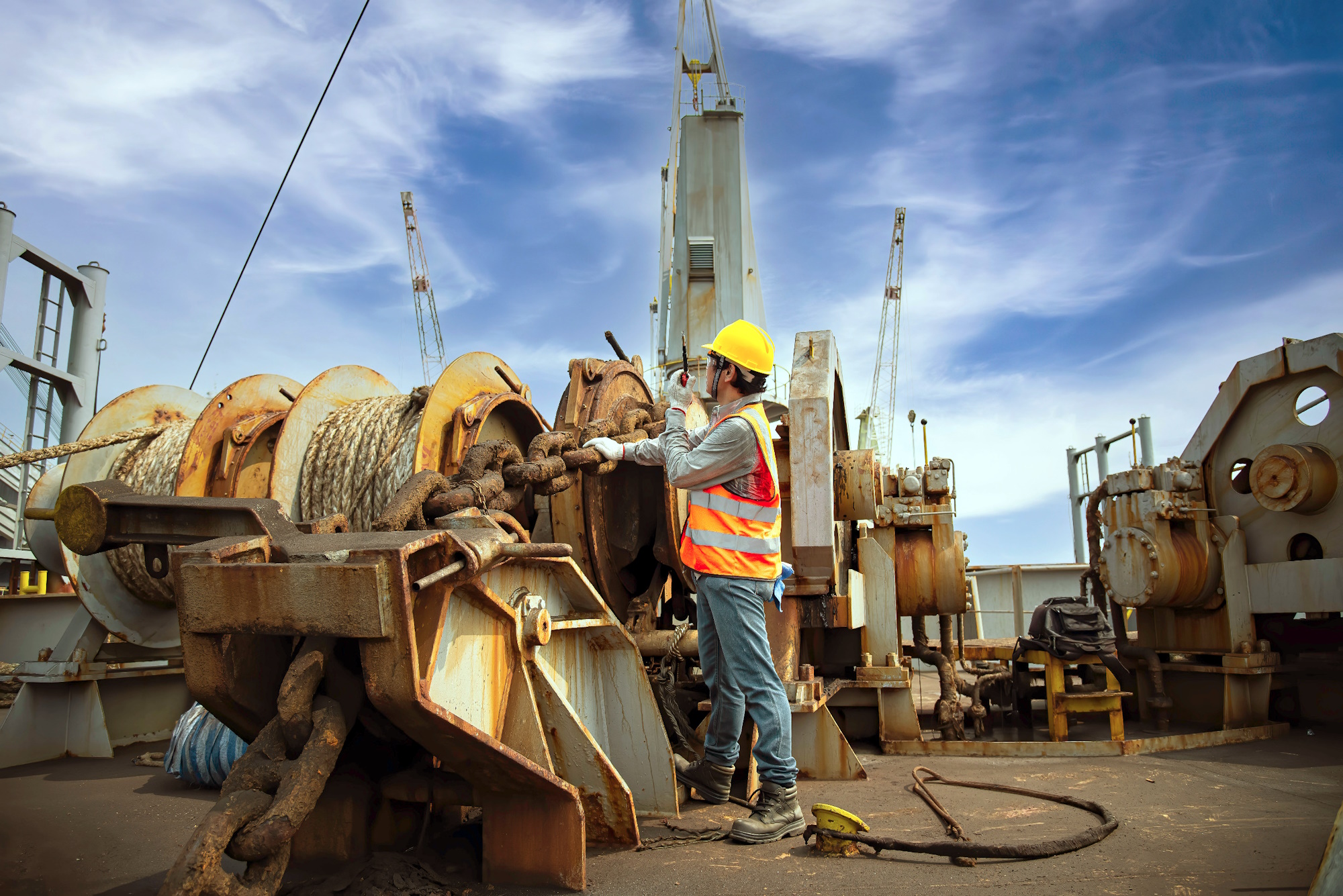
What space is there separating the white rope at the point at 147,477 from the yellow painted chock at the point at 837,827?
161 inches

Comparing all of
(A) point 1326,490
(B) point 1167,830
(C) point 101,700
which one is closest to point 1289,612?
(A) point 1326,490

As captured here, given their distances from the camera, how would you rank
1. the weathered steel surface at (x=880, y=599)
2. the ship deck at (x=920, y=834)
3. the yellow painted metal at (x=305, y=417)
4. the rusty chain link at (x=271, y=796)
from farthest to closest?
1. the weathered steel surface at (x=880, y=599)
2. the yellow painted metal at (x=305, y=417)
3. the ship deck at (x=920, y=834)
4. the rusty chain link at (x=271, y=796)

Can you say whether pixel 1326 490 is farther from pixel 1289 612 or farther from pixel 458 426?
pixel 458 426

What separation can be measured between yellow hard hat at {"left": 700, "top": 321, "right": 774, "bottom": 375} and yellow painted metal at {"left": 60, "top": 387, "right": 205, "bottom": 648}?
3.89m

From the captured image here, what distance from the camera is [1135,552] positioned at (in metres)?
6.37

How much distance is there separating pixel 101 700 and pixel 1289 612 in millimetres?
7783

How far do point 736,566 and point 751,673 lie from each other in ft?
1.32

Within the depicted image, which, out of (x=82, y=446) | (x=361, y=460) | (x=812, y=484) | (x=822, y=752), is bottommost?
(x=822, y=752)

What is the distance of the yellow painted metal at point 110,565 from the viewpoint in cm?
563

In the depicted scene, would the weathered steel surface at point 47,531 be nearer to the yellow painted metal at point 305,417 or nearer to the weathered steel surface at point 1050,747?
the yellow painted metal at point 305,417

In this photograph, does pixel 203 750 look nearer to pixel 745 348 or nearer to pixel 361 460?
pixel 361 460

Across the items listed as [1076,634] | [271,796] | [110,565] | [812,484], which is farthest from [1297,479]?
[110,565]

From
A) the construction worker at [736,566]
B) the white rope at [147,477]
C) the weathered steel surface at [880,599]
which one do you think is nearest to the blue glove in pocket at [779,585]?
the construction worker at [736,566]

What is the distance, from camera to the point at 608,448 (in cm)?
387
